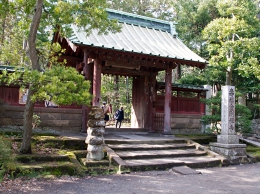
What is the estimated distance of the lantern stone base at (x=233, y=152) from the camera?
9.90 metres

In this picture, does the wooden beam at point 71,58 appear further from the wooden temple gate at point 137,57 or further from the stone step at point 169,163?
the stone step at point 169,163

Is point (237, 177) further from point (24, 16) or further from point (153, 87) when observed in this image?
point (24, 16)

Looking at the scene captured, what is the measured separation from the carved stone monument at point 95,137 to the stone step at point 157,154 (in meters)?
0.84

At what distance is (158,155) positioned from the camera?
9242 mm

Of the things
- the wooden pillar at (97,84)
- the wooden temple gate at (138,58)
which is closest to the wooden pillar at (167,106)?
the wooden temple gate at (138,58)

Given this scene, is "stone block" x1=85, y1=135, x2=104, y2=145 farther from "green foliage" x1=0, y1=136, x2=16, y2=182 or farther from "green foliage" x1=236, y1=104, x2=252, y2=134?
"green foliage" x1=236, y1=104, x2=252, y2=134

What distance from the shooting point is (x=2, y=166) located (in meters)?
6.55

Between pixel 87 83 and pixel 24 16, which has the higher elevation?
pixel 24 16

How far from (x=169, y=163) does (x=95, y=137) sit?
253 cm

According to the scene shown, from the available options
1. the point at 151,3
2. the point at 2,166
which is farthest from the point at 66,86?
the point at 151,3

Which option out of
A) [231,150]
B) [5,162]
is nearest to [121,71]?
[231,150]

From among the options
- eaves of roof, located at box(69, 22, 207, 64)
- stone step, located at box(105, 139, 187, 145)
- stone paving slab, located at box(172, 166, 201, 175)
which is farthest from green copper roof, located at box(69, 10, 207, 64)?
stone paving slab, located at box(172, 166, 201, 175)

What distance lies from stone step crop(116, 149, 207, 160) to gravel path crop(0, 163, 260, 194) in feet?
3.50

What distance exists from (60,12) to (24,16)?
1347mm
